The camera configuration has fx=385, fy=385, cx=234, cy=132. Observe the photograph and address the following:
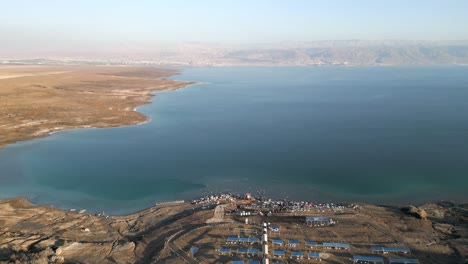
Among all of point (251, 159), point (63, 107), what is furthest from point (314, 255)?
point (63, 107)

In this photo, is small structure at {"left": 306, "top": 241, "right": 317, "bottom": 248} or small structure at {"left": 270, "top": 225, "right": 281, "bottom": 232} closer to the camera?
small structure at {"left": 306, "top": 241, "right": 317, "bottom": 248}

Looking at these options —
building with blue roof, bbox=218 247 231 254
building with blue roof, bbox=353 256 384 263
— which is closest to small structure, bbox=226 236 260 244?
building with blue roof, bbox=218 247 231 254

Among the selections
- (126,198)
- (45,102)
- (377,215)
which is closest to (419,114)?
(377,215)

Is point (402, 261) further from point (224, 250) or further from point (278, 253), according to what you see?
point (224, 250)

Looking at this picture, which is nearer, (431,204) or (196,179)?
(431,204)

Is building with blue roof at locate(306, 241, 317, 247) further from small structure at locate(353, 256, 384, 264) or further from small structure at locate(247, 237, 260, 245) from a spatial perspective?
small structure at locate(247, 237, 260, 245)

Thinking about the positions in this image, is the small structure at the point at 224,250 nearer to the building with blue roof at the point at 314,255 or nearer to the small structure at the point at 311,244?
the building with blue roof at the point at 314,255

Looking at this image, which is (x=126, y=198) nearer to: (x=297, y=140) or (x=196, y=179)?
(x=196, y=179)

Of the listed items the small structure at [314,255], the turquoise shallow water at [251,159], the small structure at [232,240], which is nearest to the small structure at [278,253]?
the small structure at [314,255]
